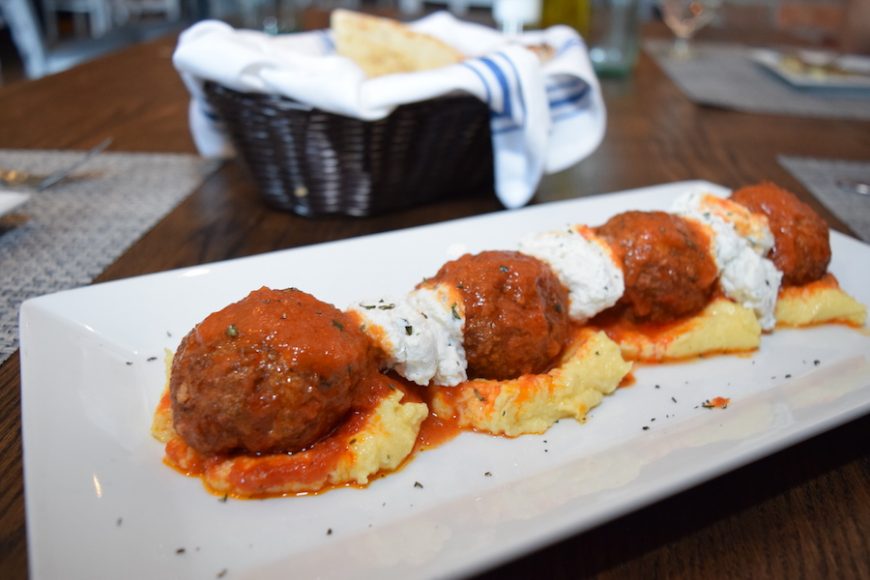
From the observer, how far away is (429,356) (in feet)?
5.38

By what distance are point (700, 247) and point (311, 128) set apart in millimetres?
1447

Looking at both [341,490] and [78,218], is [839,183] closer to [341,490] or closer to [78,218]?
[341,490]

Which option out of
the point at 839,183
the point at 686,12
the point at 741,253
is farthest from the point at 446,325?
the point at 686,12

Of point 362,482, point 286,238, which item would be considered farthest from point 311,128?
point 362,482

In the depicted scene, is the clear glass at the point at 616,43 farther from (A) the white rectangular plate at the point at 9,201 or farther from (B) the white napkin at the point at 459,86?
(A) the white rectangular plate at the point at 9,201

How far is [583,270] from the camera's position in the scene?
1.91 m

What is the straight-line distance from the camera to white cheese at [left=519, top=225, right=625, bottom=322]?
1.91 meters

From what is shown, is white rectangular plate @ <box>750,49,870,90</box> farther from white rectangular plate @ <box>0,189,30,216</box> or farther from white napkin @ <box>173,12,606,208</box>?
white rectangular plate @ <box>0,189,30,216</box>

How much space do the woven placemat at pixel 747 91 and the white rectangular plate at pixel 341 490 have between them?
316cm

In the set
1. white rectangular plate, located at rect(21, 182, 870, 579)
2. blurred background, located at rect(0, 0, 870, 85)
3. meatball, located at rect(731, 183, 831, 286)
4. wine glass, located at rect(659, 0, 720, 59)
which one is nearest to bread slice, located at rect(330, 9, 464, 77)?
white rectangular plate, located at rect(21, 182, 870, 579)

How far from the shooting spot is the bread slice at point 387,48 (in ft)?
9.98

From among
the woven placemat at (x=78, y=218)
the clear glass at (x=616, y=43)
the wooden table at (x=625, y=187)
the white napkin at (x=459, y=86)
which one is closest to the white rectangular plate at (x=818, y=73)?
the wooden table at (x=625, y=187)

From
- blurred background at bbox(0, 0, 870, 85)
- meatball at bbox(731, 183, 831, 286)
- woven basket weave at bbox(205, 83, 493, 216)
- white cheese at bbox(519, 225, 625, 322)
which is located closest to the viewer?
white cheese at bbox(519, 225, 625, 322)

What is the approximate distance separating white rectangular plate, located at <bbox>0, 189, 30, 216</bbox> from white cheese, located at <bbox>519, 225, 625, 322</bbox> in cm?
184
